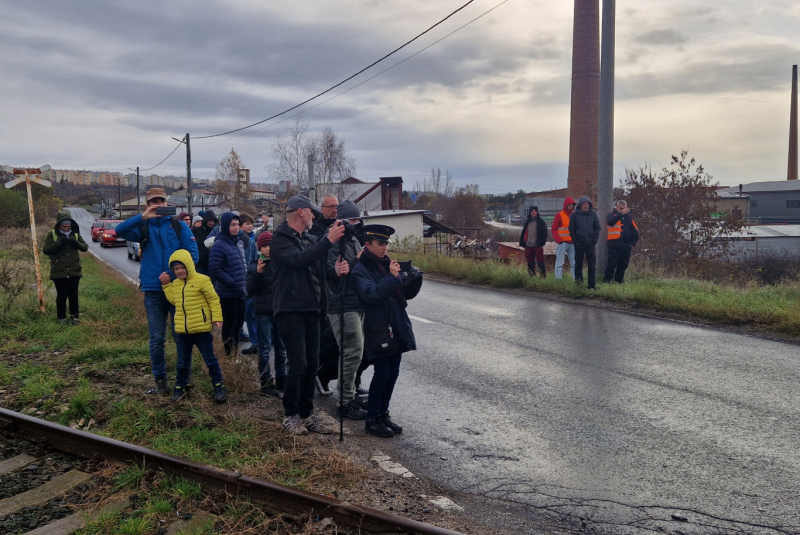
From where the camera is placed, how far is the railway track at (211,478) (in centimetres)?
369

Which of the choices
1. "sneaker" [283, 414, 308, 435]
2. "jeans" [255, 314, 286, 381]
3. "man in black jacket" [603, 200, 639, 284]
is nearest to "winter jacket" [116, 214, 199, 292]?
"jeans" [255, 314, 286, 381]

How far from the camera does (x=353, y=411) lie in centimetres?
610

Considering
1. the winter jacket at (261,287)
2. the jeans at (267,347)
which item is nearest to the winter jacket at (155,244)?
the winter jacket at (261,287)

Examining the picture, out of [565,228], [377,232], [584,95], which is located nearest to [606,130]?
[565,228]

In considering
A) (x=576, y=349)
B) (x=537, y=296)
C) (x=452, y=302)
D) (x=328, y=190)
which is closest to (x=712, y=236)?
(x=537, y=296)

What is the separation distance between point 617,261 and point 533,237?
196cm

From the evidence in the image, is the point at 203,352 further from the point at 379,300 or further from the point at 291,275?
the point at 379,300

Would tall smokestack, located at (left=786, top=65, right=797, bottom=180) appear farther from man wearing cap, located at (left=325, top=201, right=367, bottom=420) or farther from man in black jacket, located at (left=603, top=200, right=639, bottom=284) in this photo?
man wearing cap, located at (left=325, top=201, right=367, bottom=420)

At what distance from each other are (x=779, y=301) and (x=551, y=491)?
8.07m

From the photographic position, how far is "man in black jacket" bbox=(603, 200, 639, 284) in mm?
13703

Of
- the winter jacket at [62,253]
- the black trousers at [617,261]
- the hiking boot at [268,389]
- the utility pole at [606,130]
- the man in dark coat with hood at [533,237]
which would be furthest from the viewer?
the man in dark coat with hood at [533,237]

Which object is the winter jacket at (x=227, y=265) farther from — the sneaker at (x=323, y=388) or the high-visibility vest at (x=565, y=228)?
the high-visibility vest at (x=565, y=228)

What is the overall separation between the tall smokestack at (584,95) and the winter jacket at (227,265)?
125ft

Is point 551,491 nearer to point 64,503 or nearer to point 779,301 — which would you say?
point 64,503
